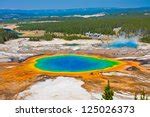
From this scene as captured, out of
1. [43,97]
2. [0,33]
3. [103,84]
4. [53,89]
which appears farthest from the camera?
[0,33]

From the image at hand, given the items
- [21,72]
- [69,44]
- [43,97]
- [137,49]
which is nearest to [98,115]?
[43,97]

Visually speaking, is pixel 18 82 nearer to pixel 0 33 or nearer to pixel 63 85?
pixel 63 85

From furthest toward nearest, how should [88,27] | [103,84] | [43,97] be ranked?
1. [88,27]
2. [103,84]
3. [43,97]

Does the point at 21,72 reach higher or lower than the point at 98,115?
lower

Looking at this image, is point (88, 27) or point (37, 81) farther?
point (88, 27)

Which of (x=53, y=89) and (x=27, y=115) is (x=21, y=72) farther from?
(x=27, y=115)

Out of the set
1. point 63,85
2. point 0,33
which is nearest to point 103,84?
point 63,85
